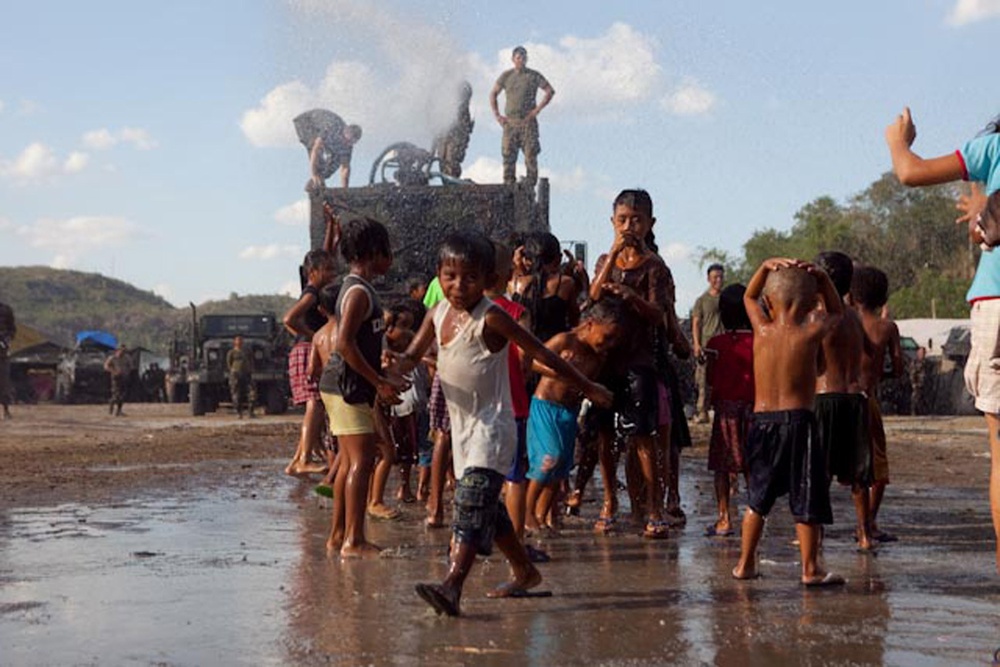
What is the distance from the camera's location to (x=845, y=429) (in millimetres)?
6441

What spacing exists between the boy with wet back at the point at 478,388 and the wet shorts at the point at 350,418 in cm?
129

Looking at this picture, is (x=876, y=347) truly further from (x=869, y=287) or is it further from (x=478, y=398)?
(x=478, y=398)

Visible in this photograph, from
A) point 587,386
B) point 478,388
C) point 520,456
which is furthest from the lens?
point 520,456

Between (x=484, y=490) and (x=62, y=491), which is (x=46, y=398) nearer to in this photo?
(x=62, y=491)

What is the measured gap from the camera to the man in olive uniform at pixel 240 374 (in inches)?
884

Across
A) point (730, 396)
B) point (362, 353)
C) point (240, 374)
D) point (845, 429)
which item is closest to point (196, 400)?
point (240, 374)

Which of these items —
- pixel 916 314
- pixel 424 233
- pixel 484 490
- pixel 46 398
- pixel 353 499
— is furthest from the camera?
pixel 916 314

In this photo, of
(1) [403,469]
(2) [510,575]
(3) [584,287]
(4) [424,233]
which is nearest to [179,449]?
(4) [424,233]

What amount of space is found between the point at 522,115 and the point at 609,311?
9.79 metres

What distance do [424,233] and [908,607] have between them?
11487mm

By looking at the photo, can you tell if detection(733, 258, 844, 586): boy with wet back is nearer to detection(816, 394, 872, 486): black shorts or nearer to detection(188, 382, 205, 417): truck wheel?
detection(816, 394, 872, 486): black shorts

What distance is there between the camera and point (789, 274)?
5.70 metres


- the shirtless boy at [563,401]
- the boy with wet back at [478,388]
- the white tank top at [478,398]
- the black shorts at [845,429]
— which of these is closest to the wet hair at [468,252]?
the boy with wet back at [478,388]

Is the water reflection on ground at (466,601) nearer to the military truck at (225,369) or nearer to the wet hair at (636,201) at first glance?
the wet hair at (636,201)
